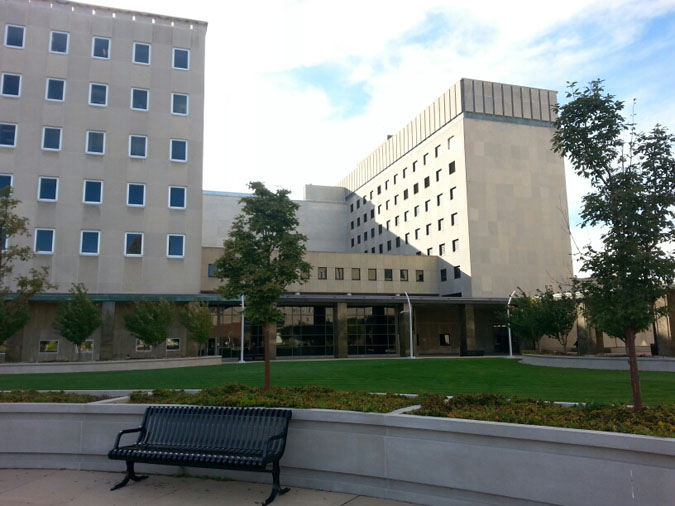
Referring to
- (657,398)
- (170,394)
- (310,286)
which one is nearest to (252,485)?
(170,394)

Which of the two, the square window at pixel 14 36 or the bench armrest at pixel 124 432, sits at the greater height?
the square window at pixel 14 36

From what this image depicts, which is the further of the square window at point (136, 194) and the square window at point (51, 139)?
the square window at point (136, 194)

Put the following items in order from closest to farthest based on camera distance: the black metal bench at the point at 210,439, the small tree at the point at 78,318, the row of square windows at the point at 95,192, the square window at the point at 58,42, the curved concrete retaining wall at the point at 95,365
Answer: the black metal bench at the point at 210,439
the curved concrete retaining wall at the point at 95,365
the small tree at the point at 78,318
the row of square windows at the point at 95,192
the square window at the point at 58,42

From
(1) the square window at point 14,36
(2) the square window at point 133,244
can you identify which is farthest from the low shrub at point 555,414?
(1) the square window at point 14,36

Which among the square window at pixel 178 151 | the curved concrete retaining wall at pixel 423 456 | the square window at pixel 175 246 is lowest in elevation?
the curved concrete retaining wall at pixel 423 456

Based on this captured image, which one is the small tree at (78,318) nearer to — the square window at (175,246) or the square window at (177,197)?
the square window at (175,246)

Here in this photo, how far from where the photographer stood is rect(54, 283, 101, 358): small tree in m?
29.8

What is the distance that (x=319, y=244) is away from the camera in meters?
71.8

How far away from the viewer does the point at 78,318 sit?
2980cm

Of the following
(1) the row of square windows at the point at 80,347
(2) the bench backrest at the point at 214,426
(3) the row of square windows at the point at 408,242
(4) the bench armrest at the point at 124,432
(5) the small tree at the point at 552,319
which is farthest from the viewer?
(3) the row of square windows at the point at 408,242

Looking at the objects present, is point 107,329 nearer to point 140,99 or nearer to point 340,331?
point 340,331

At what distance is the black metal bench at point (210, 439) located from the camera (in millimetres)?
6355

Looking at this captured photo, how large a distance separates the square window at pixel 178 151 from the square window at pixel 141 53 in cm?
617

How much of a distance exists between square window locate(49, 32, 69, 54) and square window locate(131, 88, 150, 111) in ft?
17.0
